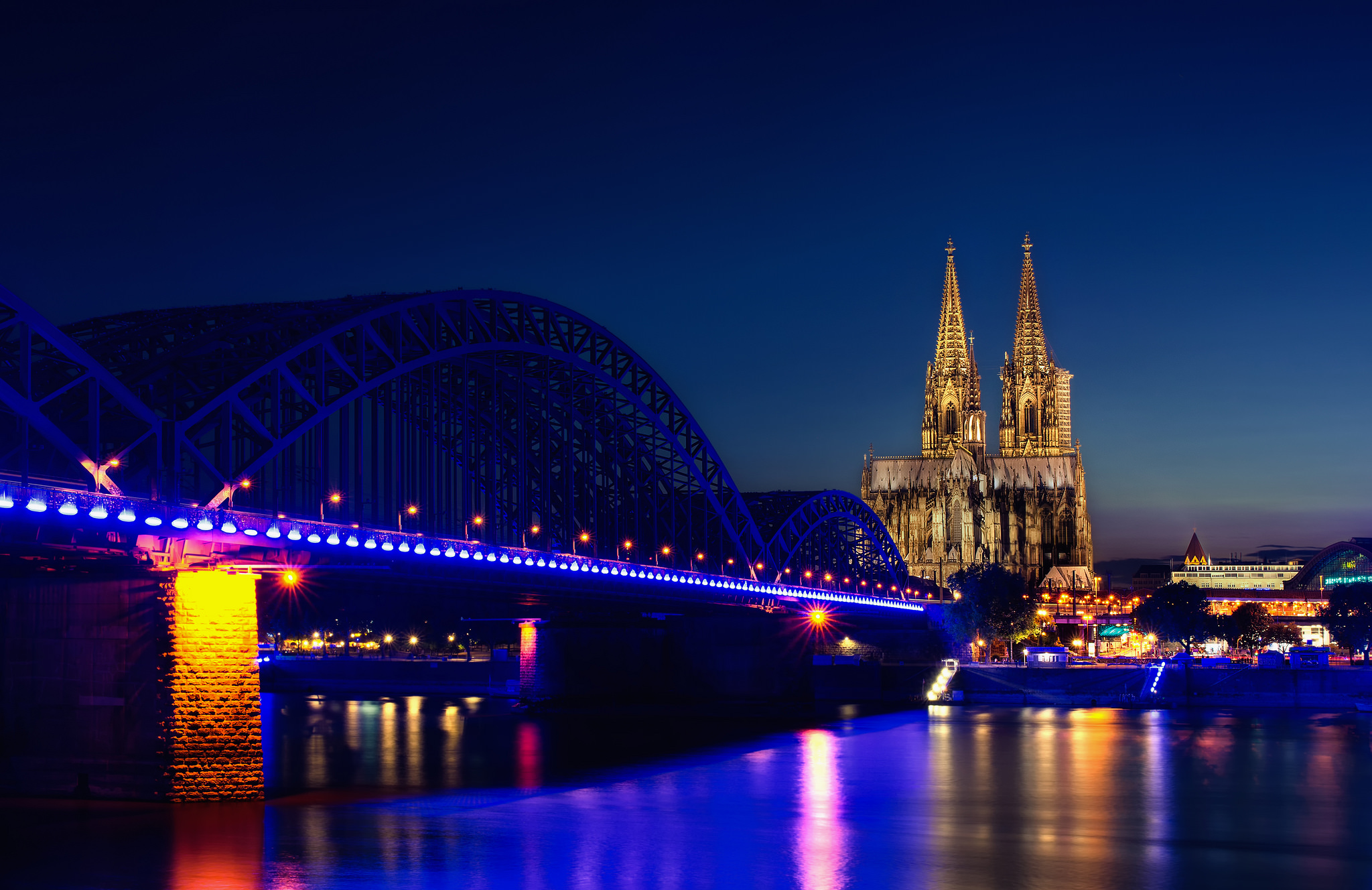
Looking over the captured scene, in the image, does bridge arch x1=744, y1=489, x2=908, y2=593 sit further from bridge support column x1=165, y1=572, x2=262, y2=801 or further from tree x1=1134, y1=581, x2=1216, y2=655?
bridge support column x1=165, y1=572, x2=262, y2=801

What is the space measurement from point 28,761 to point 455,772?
23.3m

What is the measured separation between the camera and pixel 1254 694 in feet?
366

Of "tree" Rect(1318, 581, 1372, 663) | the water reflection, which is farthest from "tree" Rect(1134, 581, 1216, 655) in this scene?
the water reflection

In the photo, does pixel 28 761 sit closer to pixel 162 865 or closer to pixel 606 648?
pixel 162 865

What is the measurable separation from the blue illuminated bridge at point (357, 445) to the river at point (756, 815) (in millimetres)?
8224

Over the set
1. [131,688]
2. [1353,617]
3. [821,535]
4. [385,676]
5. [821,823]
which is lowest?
[385,676]

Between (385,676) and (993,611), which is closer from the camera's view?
(385,676)

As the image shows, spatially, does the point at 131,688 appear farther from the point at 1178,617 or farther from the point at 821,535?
the point at 1178,617

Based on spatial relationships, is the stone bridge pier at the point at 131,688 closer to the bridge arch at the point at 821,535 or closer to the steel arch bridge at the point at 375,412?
the steel arch bridge at the point at 375,412

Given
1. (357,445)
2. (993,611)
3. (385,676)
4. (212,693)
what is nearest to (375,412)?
(357,445)

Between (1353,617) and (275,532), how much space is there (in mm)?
139974

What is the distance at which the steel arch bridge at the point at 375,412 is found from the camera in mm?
47969

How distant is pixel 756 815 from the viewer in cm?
5188

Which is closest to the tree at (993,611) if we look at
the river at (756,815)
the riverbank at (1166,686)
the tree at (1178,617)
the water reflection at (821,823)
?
the tree at (1178,617)
